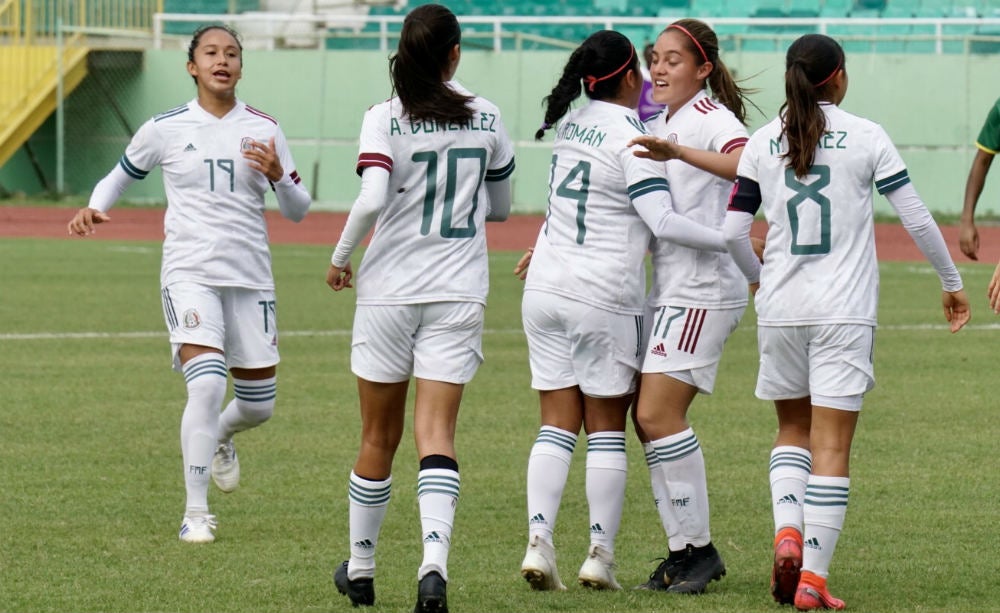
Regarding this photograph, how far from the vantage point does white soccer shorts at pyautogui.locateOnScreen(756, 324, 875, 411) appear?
205 inches

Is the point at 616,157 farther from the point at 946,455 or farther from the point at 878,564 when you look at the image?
the point at 946,455

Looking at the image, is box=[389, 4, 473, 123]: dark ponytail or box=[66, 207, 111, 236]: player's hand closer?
box=[389, 4, 473, 123]: dark ponytail

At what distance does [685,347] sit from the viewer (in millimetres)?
5559

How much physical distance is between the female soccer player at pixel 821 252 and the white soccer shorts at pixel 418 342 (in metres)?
0.96

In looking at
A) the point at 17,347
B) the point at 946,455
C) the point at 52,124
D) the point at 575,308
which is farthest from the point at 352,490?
the point at 52,124

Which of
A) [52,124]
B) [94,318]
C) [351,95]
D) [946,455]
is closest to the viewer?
[946,455]

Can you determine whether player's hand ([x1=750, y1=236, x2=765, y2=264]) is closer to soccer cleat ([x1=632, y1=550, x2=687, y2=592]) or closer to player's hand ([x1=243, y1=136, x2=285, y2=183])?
soccer cleat ([x1=632, y1=550, x2=687, y2=592])

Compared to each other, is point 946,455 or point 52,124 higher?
point 946,455

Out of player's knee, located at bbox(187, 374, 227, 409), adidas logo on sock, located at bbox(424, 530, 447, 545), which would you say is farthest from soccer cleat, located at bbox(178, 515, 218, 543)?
adidas logo on sock, located at bbox(424, 530, 447, 545)

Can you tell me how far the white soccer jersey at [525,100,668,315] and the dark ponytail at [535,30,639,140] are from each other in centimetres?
7

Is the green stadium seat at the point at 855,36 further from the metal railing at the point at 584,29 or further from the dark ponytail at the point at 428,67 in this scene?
the dark ponytail at the point at 428,67

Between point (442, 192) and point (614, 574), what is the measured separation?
1568 millimetres

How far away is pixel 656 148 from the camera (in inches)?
207

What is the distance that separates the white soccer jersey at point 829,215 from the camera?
5.21 metres
